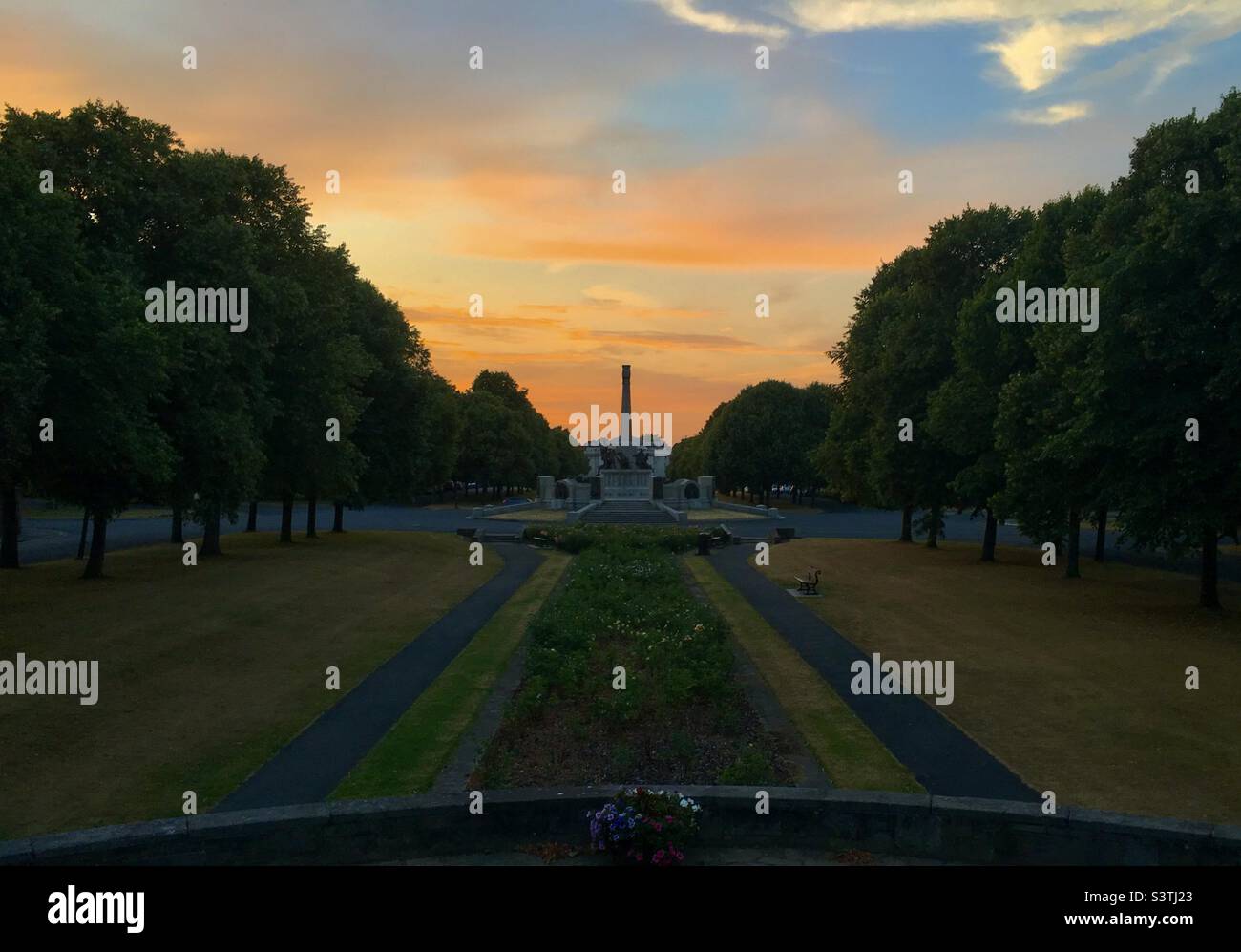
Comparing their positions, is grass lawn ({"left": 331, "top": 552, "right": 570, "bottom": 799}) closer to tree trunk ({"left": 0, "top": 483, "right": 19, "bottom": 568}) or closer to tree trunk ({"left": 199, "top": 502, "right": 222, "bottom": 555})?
tree trunk ({"left": 199, "top": 502, "right": 222, "bottom": 555})

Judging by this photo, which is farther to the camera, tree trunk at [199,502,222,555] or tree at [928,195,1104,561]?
tree trunk at [199,502,222,555]

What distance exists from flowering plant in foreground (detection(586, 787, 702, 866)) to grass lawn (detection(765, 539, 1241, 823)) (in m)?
5.80

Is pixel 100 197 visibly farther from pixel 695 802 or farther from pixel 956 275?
pixel 956 275

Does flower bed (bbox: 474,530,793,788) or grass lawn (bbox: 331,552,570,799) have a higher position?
flower bed (bbox: 474,530,793,788)

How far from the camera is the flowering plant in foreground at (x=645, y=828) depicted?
9.50 meters

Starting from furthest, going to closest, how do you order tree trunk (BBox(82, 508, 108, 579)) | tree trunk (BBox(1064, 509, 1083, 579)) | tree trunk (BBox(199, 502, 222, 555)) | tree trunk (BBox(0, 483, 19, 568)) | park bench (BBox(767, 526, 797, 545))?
1. park bench (BBox(767, 526, 797, 545))
2. tree trunk (BBox(199, 502, 222, 555))
3. tree trunk (BBox(1064, 509, 1083, 579))
4. tree trunk (BBox(0, 483, 19, 568))
5. tree trunk (BBox(82, 508, 108, 579))

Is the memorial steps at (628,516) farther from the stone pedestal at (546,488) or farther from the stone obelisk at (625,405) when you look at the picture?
the stone obelisk at (625,405)

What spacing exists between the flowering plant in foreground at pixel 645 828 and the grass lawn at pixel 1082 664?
19.0ft

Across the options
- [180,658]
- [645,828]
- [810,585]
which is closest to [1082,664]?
[810,585]

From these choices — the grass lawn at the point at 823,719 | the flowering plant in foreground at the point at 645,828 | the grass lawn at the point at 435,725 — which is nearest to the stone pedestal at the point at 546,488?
the grass lawn at the point at 823,719

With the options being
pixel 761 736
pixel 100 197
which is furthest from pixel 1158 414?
pixel 100 197

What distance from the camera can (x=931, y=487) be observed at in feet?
142

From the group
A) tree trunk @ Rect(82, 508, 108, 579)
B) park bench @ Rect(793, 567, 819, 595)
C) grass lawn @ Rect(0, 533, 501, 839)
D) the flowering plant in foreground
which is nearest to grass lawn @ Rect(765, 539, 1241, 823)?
park bench @ Rect(793, 567, 819, 595)

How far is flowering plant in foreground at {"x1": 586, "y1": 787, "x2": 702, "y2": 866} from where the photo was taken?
374 inches
